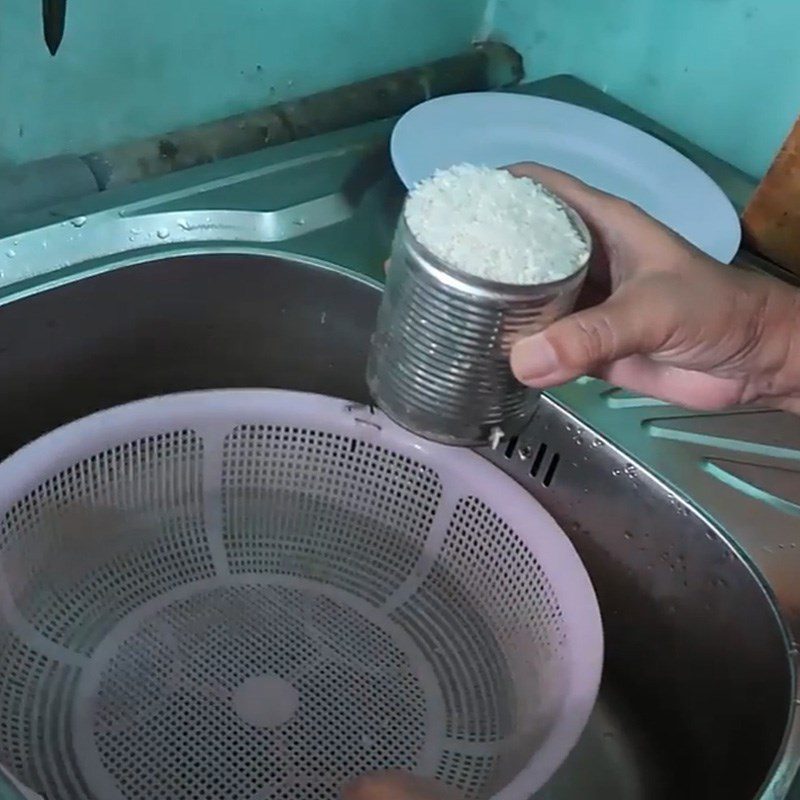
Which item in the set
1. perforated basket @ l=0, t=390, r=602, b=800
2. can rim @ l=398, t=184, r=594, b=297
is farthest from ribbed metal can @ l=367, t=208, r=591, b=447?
perforated basket @ l=0, t=390, r=602, b=800

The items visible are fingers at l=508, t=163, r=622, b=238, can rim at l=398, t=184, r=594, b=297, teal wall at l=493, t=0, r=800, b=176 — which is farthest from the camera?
teal wall at l=493, t=0, r=800, b=176

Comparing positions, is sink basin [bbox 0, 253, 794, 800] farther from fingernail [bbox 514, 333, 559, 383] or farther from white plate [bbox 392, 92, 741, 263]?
fingernail [bbox 514, 333, 559, 383]

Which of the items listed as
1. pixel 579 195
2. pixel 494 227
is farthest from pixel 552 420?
pixel 494 227

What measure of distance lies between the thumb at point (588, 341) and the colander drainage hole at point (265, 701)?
10.8 inches

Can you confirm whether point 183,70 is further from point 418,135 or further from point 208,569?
point 208,569

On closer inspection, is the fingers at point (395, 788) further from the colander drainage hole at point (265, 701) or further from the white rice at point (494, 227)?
the white rice at point (494, 227)

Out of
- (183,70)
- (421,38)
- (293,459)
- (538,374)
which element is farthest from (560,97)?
(538,374)

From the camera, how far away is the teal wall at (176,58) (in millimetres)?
715

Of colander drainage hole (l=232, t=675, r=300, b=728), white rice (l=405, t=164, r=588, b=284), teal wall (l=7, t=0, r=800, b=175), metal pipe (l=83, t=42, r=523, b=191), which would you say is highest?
white rice (l=405, t=164, r=588, b=284)

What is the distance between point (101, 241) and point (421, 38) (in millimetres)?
346

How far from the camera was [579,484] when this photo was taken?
2.28ft

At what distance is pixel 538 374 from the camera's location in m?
0.46

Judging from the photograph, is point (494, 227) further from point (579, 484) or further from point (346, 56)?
point (346, 56)

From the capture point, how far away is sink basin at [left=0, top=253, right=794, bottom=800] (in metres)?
0.64
